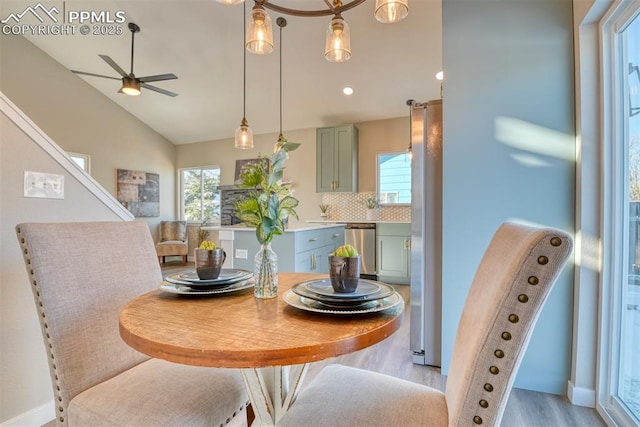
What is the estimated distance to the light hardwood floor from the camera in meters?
1.54

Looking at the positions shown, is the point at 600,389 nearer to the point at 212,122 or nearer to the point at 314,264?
the point at 314,264

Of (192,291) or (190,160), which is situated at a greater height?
(190,160)

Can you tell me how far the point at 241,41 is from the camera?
3.97 metres

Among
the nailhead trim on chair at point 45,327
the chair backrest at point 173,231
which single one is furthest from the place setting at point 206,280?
the chair backrest at point 173,231

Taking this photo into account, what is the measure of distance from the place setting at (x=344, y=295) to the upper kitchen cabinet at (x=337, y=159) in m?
4.44

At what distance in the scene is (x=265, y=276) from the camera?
1.01 meters

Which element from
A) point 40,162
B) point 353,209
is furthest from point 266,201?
point 353,209

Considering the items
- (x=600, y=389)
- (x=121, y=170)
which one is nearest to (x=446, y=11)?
(x=600, y=389)

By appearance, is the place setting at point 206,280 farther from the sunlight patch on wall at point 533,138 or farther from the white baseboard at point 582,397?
the white baseboard at point 582,397

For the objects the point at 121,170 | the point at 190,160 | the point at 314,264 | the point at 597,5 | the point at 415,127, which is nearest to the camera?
the point at 597,5

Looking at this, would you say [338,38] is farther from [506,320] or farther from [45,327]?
[45,327]

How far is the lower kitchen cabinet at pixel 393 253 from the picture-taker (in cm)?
458

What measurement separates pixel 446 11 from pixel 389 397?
221 centimetres

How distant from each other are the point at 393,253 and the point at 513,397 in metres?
2.96
